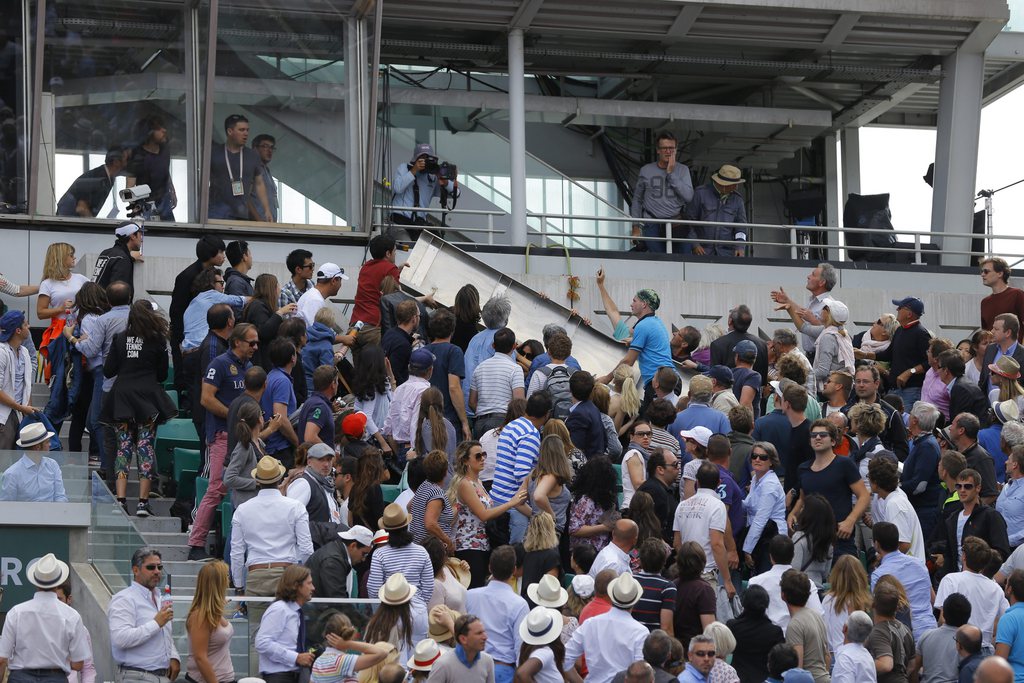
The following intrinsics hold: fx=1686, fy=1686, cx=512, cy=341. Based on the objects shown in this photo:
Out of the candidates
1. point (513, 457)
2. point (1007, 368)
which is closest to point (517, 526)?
point (513, 457)

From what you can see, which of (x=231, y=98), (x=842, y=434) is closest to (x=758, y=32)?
(x=231, y=98)

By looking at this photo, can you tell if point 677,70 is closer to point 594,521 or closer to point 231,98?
point 231,98

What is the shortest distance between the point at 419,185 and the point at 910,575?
1161cm

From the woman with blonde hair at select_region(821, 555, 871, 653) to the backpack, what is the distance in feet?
10.7

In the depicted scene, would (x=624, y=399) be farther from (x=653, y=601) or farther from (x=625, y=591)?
(x=625, y=591)

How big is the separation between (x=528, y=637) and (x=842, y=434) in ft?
12.8

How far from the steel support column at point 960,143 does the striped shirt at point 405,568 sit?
15.4 meters

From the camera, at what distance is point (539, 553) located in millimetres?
11461

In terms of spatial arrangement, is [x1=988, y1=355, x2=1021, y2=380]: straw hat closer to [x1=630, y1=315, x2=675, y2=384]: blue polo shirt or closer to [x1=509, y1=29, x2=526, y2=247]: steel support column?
[x1=630, y1=315, x2=675, y2=384]: blue polo shirt

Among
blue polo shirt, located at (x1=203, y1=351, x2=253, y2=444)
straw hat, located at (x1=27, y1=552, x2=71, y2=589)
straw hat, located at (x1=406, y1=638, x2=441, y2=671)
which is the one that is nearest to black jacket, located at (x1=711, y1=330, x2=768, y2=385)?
blue polo shirt, located at (x1=203, y1=351, x2=253, y2=444)

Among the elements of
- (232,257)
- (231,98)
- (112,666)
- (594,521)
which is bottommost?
(112,666)

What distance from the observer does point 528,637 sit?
1043 centimetres

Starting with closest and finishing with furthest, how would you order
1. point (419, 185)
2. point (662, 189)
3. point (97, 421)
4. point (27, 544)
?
point (27, 544), point (97, 421), point (419, 185), point (662, 189)

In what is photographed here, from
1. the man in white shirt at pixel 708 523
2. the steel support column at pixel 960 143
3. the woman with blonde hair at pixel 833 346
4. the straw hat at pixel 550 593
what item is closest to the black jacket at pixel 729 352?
the woman with blonde hair at pixel 833 346
